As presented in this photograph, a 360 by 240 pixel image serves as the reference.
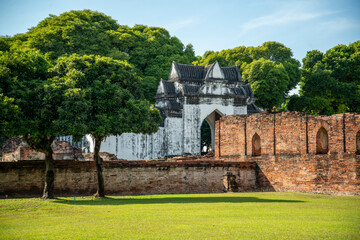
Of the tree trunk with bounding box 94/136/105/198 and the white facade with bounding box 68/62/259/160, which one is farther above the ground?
the white facade with bounding box 68/62/259/160

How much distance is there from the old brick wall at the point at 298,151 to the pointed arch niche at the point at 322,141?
0.92 ft

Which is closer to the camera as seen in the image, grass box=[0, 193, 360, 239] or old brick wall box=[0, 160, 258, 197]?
grass box=[0, 193, 360, 239]

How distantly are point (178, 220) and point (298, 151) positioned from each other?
1346 cm

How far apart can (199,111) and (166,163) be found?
20.6 meters

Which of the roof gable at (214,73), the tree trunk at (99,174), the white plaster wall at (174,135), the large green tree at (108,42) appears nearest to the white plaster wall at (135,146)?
the white plaster wall at (174,135)

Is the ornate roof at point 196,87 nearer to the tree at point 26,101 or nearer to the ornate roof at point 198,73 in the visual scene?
the ornate roof at point 198,73

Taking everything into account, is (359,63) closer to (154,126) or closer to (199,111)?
(199,111)

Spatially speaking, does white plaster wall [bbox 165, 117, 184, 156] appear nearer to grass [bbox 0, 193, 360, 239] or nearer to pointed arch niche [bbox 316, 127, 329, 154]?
pointed arch niche [bbox 316, 127, 329, 154]

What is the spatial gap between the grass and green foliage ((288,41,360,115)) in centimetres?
3318

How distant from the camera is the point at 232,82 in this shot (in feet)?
146

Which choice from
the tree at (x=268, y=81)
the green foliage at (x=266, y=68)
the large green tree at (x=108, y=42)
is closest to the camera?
the large green tree at (x=108, y=42)

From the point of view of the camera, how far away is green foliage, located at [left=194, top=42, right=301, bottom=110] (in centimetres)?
4719

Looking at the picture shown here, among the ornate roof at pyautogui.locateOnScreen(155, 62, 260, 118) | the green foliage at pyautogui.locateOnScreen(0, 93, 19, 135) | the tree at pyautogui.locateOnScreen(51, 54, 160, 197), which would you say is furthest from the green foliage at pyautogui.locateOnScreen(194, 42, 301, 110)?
the green foliage at pyautogui.locateOnScreen(0, 93, 19, 135)

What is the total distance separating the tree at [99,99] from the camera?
16859 mm
